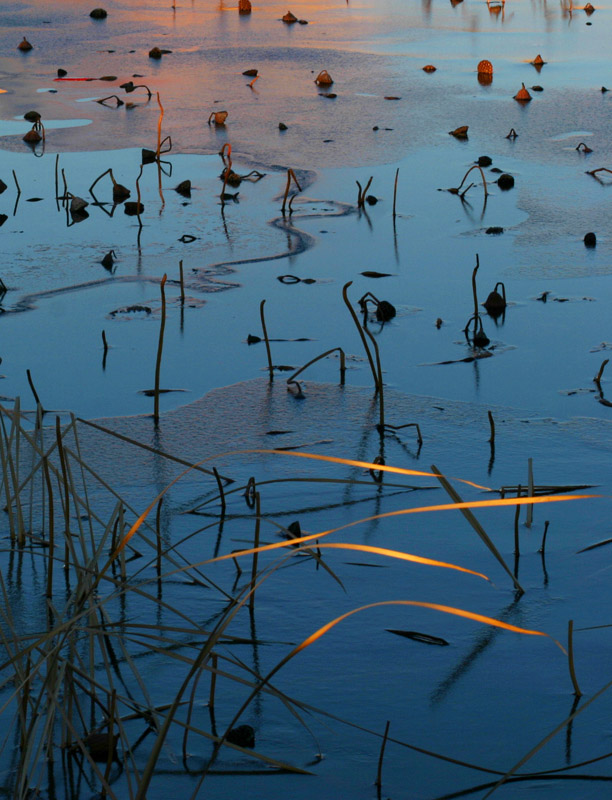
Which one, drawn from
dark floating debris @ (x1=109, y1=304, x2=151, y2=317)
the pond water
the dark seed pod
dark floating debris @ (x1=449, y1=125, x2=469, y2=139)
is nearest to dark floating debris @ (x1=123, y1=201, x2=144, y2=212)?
the pond water

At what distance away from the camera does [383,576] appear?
2.45 meters

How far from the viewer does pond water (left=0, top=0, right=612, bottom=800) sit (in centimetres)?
185

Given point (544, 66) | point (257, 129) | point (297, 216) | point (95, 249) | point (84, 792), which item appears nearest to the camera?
point (84, 792)

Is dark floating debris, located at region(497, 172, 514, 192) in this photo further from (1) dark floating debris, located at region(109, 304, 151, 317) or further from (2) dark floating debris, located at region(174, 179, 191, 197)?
(1) dark floating debris, located at region(109, 304, 151, 317)

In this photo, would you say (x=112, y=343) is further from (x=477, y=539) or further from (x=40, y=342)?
(x=477, y=539)

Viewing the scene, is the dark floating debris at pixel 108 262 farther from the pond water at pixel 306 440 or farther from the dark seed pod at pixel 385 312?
the dark seed pod at pixel 385 312

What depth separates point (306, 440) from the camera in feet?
10.5

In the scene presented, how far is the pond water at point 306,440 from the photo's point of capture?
185 cm

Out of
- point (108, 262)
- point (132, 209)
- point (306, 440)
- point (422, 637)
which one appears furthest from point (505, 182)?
point (422, 637)

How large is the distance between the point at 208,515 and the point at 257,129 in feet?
17.8

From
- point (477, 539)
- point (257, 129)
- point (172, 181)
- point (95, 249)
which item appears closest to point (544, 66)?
point (257, 129)

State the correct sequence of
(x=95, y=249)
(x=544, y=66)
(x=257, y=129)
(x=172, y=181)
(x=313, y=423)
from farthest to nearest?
(x=544, y=66) → (x=257, y=129) → (x=172, y=181) → (x=95, y=249) → (x=313, y=423)

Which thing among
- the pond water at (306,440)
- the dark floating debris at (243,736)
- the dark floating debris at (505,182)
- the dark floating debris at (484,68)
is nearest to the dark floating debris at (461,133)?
the pond water at (306,440)

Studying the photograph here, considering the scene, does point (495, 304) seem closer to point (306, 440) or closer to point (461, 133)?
point (306, 440)
